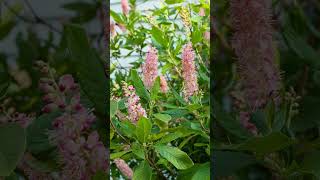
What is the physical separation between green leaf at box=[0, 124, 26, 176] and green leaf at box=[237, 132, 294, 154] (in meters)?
0.21

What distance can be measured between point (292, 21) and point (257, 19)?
71 mm

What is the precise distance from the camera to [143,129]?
89 cm

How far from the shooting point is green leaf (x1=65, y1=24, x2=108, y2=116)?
0.59 meters

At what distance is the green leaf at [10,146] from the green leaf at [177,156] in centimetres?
42

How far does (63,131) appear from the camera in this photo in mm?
569

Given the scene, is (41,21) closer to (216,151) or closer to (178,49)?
(216,151)

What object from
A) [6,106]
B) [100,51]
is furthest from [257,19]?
[6,106]

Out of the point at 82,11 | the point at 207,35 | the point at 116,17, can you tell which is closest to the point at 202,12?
the point at 207,35

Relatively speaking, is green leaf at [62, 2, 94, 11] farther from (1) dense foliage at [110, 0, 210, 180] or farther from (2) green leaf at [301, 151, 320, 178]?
(2) green leaf at [301, 151, 320, 178]

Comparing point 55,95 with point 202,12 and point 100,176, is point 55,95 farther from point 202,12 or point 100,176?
point 202,12

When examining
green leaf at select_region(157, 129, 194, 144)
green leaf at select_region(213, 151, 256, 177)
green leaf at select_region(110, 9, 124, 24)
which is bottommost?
green leaf at select_region(157, 129, 194, 144)

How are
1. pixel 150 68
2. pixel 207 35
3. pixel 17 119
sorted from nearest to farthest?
pixel 17 119, pixel 150 68, pixel 207 35

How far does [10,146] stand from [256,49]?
26 cm

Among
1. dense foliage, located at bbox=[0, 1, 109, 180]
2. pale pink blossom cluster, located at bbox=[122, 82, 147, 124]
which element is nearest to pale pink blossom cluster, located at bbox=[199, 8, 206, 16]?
pale pink blossom cluster, located at bbox=[122, 82, 147, 124]
